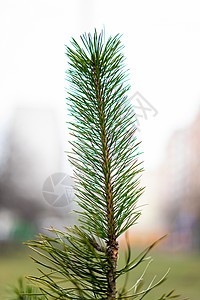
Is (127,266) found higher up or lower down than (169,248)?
higher up

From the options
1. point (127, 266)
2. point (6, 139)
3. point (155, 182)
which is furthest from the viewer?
point (155, 182)

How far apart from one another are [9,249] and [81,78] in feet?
35.8

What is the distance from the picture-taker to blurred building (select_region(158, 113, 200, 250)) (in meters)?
16.4

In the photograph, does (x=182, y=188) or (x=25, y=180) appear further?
(x=182, y=188)

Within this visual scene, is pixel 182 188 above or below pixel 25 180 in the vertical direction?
below

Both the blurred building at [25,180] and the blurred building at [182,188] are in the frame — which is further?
the blurred building at [182,188]

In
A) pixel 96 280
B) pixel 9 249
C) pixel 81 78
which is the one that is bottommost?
pixel 9 249

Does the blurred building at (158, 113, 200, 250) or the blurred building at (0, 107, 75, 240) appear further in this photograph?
the blurred building at (158, 113, 200, 250)

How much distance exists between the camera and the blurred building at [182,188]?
53.8 ft

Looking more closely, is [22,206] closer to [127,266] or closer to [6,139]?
[6,139]

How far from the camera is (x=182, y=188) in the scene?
20.3 metres

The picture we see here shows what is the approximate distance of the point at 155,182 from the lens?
943 inches

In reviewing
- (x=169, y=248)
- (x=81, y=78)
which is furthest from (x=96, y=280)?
(x=169, y=248)

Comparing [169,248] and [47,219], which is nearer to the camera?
[47,219]
